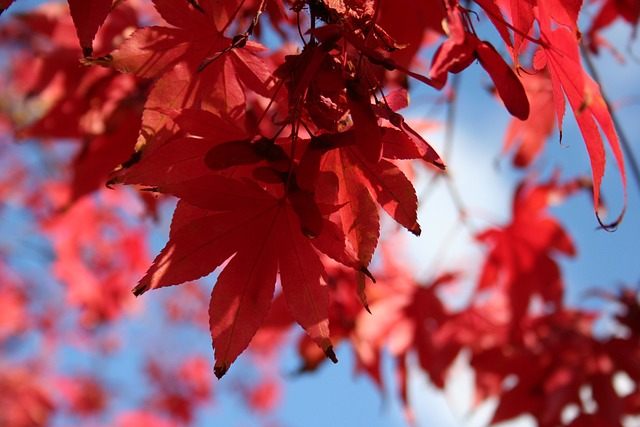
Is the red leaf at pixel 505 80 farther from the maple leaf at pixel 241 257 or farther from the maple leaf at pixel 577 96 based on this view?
the maple leaf at pixel 241 257

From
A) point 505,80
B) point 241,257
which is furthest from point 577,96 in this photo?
point 241,257

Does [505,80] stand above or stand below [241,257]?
above

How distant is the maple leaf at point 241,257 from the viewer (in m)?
0.50

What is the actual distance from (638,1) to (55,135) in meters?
1.15

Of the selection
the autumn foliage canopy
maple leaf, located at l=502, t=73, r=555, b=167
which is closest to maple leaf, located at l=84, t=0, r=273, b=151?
the autumn foliage canopy

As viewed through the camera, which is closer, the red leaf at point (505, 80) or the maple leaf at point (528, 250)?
the red leaf at point (505, 80)

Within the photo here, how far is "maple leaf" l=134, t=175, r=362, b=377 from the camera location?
1.63 feet

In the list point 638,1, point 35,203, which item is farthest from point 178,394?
point 638,1

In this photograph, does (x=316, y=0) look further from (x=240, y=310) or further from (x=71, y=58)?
(x=71, y=58)

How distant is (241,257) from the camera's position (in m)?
0.53

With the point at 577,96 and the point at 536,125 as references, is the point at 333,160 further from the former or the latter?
the point at 536,125

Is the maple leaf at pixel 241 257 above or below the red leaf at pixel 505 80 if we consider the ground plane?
below

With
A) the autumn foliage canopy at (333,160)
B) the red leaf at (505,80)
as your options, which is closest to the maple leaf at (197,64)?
the autumn foliage canopy at (333,160)

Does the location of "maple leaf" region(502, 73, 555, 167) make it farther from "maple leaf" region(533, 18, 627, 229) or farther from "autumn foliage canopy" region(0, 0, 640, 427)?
"maple leaf" region(533, 18, 627, 229)
